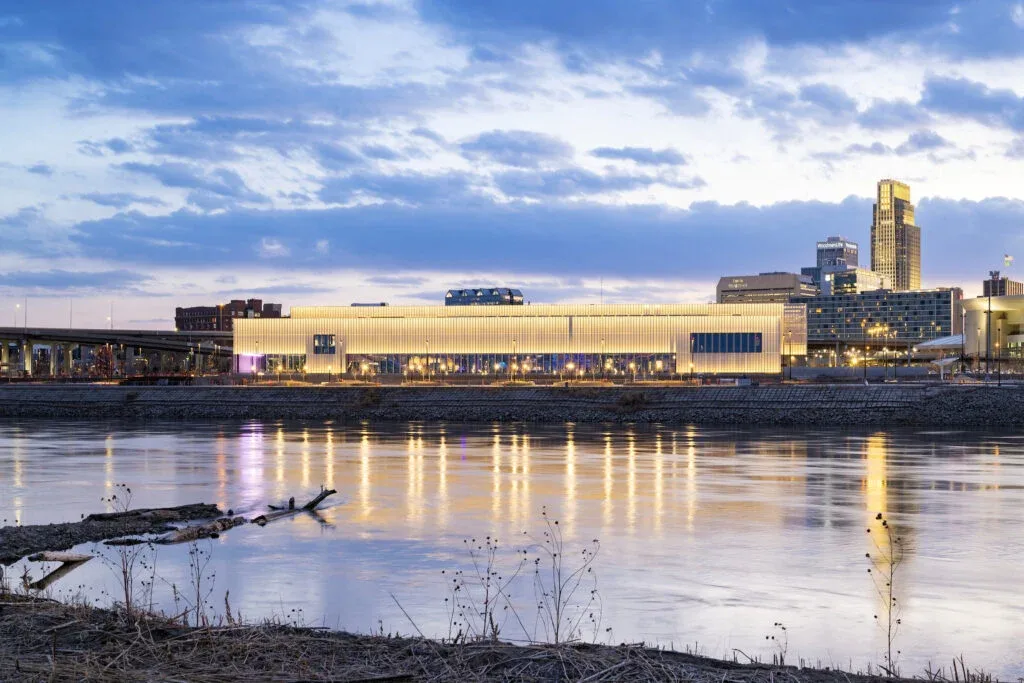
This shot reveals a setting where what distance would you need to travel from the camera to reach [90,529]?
Answer: 28.4m

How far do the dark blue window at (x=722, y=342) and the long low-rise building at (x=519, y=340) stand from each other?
0.43 feet

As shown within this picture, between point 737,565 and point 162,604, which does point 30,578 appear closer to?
point 162,604

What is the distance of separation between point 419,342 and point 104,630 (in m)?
133

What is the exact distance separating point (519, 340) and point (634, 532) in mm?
116061

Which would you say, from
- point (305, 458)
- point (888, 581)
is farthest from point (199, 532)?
point (305, 458)

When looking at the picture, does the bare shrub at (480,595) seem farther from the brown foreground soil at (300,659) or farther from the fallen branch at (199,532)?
the fallen branch at (199,532)

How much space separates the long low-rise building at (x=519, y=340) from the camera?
5482 inches

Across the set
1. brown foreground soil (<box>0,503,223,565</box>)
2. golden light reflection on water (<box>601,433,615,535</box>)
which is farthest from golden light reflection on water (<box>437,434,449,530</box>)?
brown foreground soil (<box>0,503,223,565</box>)

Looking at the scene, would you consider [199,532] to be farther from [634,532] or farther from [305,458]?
[305,458]

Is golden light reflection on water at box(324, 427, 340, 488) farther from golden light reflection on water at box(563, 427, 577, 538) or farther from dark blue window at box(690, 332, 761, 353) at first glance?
dark blue window at box(690, 332, 761, 353)

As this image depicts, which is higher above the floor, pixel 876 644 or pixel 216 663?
pixel 216 663

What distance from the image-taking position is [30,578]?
71.2ft

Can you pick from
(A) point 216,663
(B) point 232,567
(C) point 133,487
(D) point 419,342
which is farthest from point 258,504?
(D) point 419,342

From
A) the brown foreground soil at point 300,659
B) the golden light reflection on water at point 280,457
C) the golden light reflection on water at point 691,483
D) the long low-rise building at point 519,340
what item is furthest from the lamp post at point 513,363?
the brown foreground soil at point 300,659
